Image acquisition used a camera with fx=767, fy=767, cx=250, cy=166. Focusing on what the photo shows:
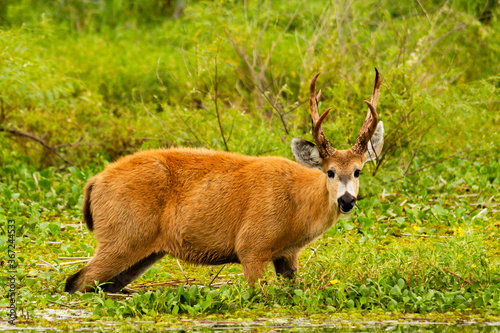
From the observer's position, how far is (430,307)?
662 centimetres

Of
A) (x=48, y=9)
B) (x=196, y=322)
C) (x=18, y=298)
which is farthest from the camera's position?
(x=48, y=9)

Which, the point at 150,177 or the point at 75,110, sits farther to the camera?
the point at 75,110

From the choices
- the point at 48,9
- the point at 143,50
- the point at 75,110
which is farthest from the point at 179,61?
the point at 48,9

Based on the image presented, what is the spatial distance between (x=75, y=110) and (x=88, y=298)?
7.00 metres

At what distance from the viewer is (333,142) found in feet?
32.7

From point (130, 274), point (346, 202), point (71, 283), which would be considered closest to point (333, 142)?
point (346, 202)

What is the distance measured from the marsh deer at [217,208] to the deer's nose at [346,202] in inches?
5.4

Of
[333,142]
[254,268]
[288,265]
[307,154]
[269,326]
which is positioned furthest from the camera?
[333,142]

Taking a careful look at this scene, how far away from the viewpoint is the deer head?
7215 mm

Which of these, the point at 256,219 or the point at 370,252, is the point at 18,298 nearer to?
the point at 256,219

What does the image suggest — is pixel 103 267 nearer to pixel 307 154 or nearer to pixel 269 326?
pixel 269 326

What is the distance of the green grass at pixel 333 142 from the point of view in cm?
690

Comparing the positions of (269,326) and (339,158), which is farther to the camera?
(339,158)

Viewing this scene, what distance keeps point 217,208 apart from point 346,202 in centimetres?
137
